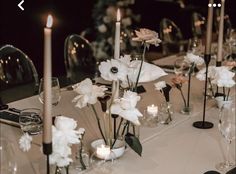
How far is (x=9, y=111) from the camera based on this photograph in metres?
2.01

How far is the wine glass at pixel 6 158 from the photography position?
1.39 metres

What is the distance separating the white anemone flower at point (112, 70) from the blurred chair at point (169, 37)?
7.88 ft

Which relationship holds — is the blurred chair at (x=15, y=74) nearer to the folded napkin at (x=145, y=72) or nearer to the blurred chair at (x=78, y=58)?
the blurred chair at (x=78, y=58)

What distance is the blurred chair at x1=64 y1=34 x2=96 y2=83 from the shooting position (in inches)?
117

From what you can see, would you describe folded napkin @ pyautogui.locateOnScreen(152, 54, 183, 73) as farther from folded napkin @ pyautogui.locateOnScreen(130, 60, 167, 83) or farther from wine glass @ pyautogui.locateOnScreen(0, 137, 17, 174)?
wine glass @ pyautogui.locateOnScreen(0, 137, 17, 174)

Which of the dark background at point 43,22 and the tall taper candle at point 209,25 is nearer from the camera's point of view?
the tall taper candle at point 209,25

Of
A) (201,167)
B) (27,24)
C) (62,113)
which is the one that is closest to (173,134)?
(201,167)

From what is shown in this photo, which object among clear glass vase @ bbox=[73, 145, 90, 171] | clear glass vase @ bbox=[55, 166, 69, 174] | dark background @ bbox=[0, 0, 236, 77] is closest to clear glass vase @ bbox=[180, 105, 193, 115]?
clear glass vase @ bbox=[73, 145, 90, 171]

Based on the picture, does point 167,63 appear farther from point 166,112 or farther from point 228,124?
point 228,124

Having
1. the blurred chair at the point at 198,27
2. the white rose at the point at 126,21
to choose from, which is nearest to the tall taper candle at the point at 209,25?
the blurred chair at the point at 198,27

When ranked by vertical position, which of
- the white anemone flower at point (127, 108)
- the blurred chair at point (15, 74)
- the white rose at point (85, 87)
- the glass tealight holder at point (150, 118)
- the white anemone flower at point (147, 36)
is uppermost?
the white anemone flower at point (147, 36)

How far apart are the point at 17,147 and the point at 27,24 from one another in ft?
9.03

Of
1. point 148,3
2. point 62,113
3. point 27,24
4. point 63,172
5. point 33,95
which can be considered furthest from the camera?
point 148,3

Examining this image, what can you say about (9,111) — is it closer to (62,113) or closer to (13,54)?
(62,113)
